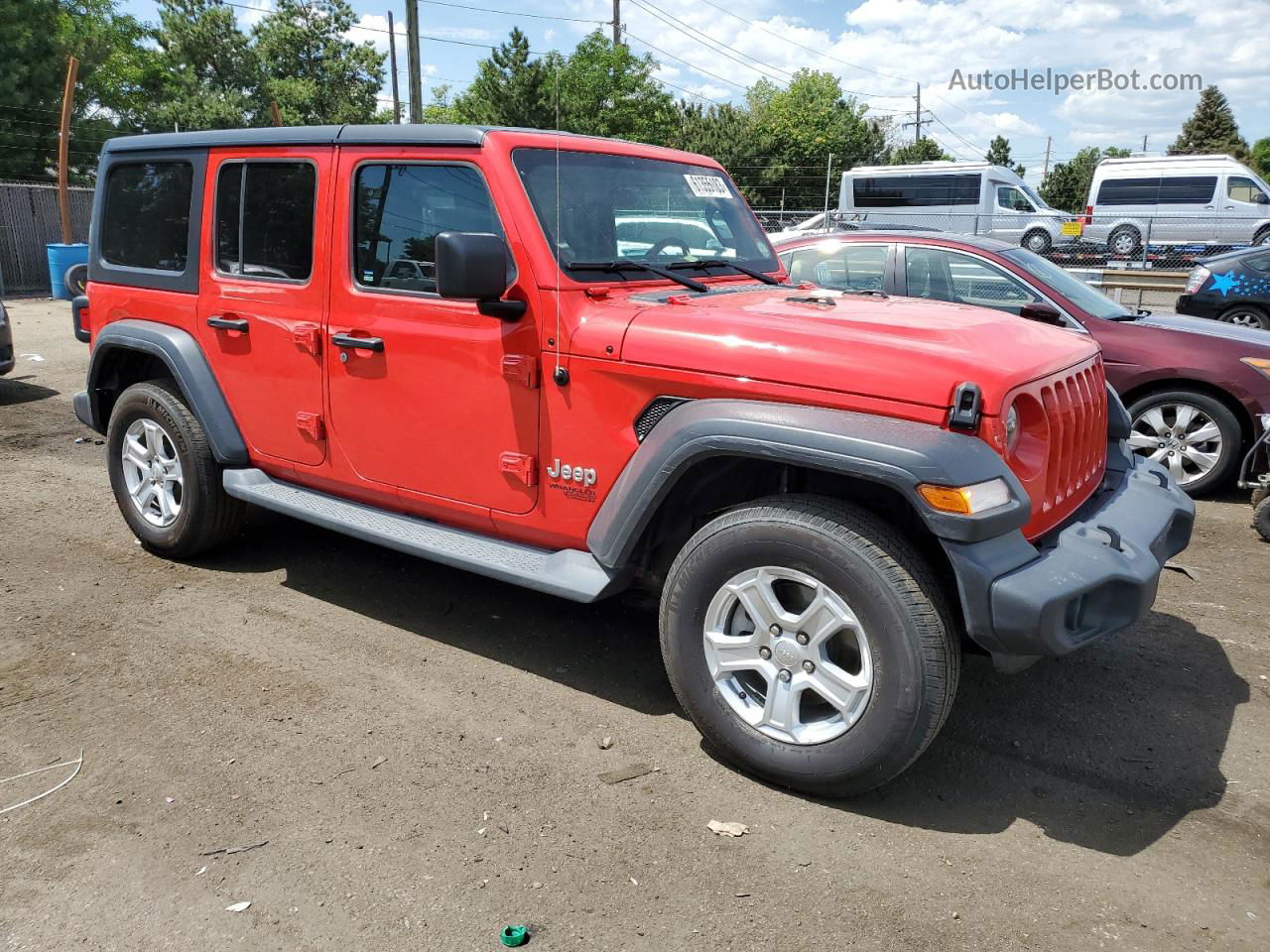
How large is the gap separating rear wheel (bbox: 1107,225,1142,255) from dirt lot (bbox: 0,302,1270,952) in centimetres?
2172

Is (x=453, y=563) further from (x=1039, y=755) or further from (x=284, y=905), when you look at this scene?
(x=1039, y=755)

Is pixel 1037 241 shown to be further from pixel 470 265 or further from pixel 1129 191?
pixel 470 265

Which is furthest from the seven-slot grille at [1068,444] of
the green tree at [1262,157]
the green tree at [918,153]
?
the green tree at [1262,157]

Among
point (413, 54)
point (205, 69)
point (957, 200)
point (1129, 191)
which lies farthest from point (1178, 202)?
point (205, 69)

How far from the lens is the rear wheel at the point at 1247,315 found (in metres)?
12.3

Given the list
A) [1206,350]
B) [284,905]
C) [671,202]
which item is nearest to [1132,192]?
[1206,350]

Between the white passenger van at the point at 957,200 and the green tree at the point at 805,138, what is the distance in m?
13.9

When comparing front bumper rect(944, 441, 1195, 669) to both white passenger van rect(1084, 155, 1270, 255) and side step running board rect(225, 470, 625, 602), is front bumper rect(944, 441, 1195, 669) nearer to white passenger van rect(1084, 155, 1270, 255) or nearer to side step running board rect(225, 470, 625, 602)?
side step running board rect(225, 470, 625, 602)

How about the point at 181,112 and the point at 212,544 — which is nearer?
the point at 212,544

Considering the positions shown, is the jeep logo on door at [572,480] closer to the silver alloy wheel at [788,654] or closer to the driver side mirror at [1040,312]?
the silver alloy wheel at [788,654]

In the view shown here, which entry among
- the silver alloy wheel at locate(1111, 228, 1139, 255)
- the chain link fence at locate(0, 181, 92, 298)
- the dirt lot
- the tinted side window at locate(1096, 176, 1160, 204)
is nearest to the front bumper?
the dirt lot

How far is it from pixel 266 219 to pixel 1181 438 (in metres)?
5.70

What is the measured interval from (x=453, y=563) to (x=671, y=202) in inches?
68.7

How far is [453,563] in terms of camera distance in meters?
3.72
